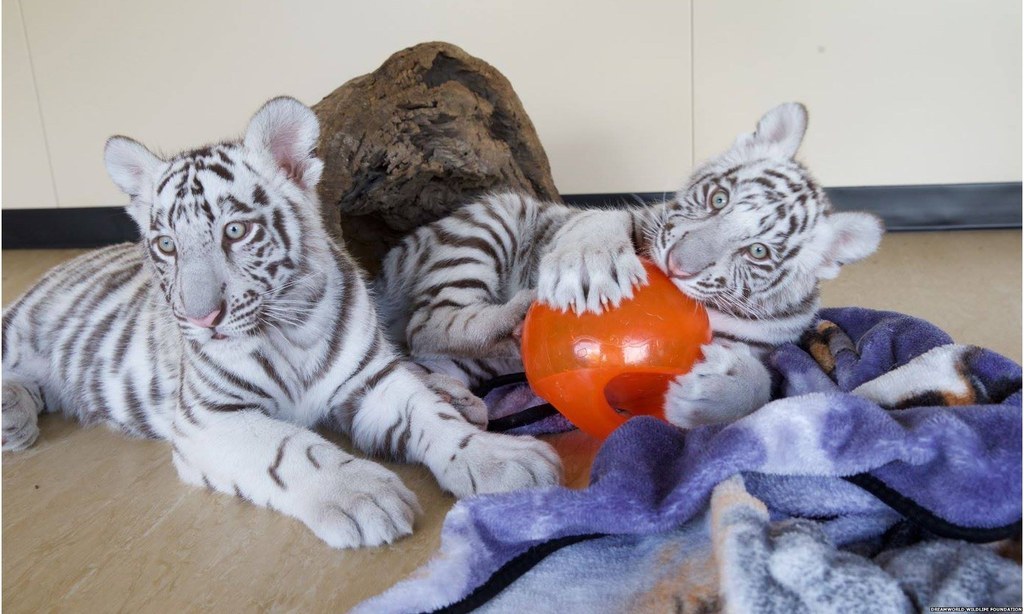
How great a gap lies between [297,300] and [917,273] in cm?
272

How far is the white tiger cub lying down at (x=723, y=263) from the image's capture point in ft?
5.64

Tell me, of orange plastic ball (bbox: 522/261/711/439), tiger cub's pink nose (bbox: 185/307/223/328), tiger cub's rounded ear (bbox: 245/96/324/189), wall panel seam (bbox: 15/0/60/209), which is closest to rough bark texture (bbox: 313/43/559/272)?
tiger cub's rounded ear (bbox: 245/96/324/189)

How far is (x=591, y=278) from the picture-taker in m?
1.76

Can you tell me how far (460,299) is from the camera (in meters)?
2.36

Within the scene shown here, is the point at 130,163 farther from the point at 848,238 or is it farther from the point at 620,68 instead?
the point at 620,68

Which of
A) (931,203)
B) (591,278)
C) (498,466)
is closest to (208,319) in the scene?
(498,466)

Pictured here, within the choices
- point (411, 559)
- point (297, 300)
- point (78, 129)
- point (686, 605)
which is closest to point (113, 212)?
point (78, 129)

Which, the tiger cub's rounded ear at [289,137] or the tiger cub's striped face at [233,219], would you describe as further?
the tiger cub's rounded ear at [289,137]

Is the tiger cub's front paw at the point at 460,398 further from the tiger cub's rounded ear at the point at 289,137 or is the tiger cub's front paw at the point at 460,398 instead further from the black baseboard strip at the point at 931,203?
the black baseboard strip at the point at 931,203

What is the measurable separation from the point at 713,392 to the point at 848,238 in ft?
1.75

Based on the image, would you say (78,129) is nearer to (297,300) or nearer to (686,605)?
(297,300)

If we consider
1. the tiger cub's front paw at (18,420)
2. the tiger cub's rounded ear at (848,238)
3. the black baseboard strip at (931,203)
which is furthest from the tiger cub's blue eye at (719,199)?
the black baseboard strip at (931,203)

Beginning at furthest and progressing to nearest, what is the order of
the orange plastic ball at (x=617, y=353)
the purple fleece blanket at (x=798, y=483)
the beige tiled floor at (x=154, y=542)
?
the orange plastic ball at (x=617, y=353) < the beige tiled floor at (x=154, y=542) < the purple fleece blanket at (x=798, y=483)

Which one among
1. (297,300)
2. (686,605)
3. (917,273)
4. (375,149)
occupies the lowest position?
(917,273)
